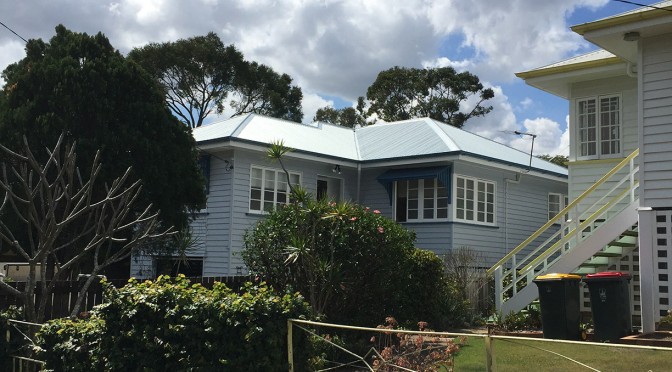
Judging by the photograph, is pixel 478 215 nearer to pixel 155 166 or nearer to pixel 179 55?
pixel 155 166

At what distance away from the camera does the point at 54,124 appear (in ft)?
46.9

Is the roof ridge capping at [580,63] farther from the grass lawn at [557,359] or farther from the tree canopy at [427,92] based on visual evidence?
the tree canopy at [427,92]

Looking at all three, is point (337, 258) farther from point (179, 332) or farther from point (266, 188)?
point (266, 188)

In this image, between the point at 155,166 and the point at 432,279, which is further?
the point at 155,166

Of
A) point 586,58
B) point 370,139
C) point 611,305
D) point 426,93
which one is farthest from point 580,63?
point 426,93

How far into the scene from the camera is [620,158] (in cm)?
1488

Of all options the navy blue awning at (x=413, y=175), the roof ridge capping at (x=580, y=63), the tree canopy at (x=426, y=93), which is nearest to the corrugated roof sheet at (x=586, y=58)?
the roof ridge capping at (x=580, y=63)

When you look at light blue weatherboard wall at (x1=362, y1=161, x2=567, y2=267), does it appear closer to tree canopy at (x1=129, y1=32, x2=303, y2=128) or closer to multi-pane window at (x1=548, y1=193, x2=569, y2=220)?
multi-pane window at (x1=548, y1=193, x2=569, y2=220)

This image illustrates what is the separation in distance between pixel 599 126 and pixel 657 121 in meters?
3.66

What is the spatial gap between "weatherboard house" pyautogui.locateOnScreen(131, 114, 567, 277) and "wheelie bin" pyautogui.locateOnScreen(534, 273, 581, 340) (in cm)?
896

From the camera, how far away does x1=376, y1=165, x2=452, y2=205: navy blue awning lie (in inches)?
801

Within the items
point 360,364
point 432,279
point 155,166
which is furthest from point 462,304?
point 155,166

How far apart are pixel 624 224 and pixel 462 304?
3576 mm

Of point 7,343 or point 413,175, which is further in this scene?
point 413,175
